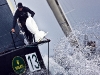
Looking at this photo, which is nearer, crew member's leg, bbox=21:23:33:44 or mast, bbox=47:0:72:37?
crew member's leg, bbox=21:23:33:44

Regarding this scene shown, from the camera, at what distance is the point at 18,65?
30.8 feet

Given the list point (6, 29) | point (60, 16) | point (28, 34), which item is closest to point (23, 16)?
point (28, 34)

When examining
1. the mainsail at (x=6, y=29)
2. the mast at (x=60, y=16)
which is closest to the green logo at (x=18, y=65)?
the mainsail at (x=6, y=29)

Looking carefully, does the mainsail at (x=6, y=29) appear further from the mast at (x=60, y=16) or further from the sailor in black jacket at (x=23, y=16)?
the mast at (x=60, y=16)

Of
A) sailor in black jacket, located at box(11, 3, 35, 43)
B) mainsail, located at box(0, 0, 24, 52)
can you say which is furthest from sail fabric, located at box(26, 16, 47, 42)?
mainsail, located at box(0, 0, 24, 52)

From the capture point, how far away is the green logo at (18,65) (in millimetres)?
9375

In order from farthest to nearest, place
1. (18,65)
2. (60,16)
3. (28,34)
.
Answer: (60,16), (28,34), (18,65)

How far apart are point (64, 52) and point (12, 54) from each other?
2.09 m

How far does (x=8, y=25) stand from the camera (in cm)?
1070

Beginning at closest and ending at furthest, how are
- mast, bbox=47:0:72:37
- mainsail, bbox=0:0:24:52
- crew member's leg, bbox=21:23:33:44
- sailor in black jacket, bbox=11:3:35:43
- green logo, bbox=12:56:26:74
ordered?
green logo, bbox=12:56:26:74, sailor in black jacket, bbox=11:3:35:43, crew member's leg, bbox=21:23:33:44, mainsail, bbox=0:0:24:52, mast, bbox=47:0:72:37

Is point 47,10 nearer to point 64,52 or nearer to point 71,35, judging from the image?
point 71,35

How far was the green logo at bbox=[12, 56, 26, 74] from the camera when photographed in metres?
9.38

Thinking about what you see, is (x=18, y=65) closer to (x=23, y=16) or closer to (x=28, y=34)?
(x=28, y=34)

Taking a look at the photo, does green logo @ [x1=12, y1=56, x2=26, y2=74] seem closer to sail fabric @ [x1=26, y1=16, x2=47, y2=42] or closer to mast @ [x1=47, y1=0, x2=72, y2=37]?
sail fabric @ [x1=26, y1=16, x2=47, y2=42]
